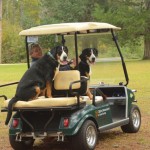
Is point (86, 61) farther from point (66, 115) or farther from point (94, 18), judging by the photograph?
point (94, 18)

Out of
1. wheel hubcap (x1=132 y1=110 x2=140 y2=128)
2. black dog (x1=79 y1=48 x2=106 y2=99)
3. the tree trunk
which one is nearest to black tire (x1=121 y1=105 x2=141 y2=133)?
wheel hubcap (x1=132 y1=110 x2=140 y2=128)

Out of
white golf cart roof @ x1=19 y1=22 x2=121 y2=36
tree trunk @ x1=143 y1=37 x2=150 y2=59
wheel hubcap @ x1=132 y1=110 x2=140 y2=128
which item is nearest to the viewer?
white golf cart roof @ x1=19 y1=22 x2=121 y2=36

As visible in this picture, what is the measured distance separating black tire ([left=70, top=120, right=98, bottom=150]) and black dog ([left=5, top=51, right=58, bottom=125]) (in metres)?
0.81

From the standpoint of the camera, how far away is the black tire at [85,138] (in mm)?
7074

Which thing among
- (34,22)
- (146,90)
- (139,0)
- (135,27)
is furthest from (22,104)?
(34,22)

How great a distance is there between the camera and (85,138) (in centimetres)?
712

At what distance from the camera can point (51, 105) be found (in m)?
7.09

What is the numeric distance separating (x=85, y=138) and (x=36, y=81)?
109 cm

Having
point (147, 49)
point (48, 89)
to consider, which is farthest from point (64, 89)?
point (147, 49)

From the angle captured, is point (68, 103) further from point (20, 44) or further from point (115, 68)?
point (20, 44)

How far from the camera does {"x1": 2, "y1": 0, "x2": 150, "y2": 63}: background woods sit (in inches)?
1972

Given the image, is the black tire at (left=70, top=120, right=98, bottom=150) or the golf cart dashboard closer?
the black tire at (left=70, top=120, right=98, bottom=150)

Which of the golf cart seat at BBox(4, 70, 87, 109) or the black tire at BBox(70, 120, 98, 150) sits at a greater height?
the golf cart seat at BBox(4, 70, 87, 109)

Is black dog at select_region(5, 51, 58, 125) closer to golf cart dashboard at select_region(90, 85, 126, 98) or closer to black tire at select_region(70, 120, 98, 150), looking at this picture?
black tire at select_region(70, 120, 98, 150)
